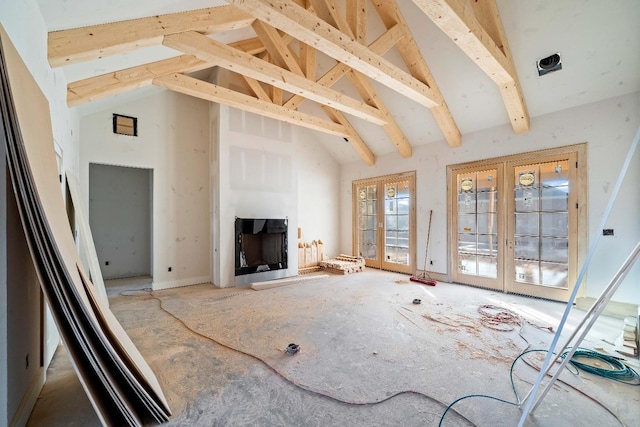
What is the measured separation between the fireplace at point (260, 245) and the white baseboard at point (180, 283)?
938 millimetres

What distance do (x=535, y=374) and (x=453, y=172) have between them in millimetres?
3880

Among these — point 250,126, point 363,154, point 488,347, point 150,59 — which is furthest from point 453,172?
point 150,59

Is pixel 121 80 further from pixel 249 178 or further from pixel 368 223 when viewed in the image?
pixel 368 223

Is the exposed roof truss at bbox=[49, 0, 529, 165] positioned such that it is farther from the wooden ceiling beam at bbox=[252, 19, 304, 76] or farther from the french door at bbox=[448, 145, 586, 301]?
the french door at bbox=[448, 145, 586, 301]

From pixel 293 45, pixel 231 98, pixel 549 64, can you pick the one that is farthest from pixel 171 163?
pixel 549 64

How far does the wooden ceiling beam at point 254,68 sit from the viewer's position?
2.92 metres

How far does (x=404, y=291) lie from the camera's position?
4711 millimetres

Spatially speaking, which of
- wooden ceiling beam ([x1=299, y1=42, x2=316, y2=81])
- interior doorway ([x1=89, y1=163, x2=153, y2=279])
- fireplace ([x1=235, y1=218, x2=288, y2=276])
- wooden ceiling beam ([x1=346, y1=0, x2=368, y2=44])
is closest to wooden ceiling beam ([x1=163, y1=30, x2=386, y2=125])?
wooden ceiling beam ([x1=299, y1=42, x2=316, y2=81])

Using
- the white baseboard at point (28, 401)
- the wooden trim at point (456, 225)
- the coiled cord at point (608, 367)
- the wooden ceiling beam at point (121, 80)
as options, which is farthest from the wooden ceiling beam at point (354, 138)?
the white baseboard at point (28, 401)

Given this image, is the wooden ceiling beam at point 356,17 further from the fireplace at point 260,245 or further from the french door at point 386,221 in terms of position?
the fireplace at point 260,245

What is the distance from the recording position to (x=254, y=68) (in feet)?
11.5

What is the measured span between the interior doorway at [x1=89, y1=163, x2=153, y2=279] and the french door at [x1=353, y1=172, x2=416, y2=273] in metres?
4.98

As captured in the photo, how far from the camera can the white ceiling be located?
249 centimetres

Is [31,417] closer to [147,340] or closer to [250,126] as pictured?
[147,340]
